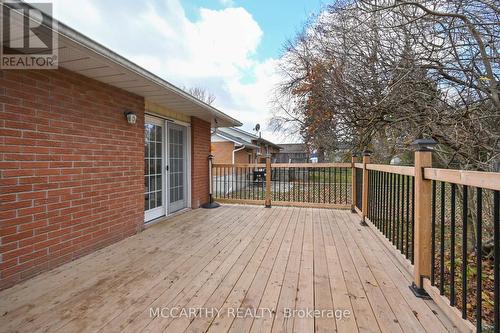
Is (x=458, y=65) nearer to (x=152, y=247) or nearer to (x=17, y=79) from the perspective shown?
(x=152, y=247)

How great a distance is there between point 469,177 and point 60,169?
3.47m

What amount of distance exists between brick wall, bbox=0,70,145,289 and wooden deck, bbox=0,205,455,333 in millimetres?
234

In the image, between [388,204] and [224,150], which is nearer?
[388,204]

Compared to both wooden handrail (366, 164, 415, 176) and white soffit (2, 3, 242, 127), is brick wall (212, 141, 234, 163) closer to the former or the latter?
white soffit (2, 3, 242, 127)

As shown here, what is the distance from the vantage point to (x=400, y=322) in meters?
1.59

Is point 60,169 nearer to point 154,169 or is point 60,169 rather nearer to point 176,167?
point 154,169

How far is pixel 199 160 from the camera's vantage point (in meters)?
5.56

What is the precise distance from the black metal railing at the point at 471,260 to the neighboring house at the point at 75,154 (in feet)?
9.82

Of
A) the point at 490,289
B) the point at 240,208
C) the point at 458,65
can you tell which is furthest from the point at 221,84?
the point at 490,289

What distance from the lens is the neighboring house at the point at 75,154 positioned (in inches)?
81.8

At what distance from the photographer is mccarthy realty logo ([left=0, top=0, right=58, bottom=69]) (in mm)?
1528

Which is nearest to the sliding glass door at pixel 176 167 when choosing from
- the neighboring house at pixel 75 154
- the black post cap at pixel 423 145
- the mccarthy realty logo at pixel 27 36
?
the neighboring house at pixel 75 154

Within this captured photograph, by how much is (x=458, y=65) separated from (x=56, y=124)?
17.0 ft

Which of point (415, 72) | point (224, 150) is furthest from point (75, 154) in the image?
point (224, 150)
